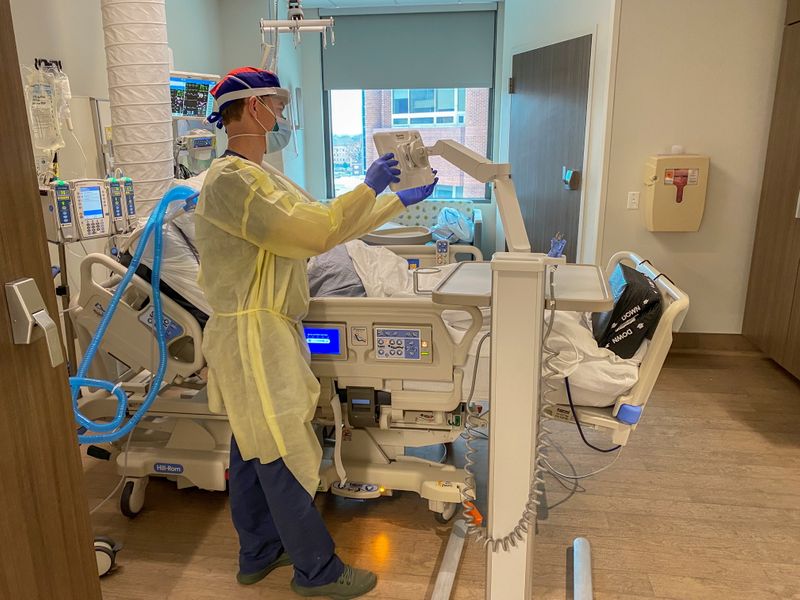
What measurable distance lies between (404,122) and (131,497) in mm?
4861

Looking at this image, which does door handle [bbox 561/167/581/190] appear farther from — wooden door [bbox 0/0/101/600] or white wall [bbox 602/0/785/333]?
wooden door [bbox 0/0/101/600]

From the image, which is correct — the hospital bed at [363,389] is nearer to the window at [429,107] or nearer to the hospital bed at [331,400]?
the hospital bed at [331,400]

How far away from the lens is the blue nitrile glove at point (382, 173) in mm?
1762

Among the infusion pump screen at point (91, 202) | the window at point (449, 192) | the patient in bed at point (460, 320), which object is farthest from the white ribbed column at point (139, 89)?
the window at point (449, 192)

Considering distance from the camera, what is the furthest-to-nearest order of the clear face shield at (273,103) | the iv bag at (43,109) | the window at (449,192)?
the window at (449,192)
the iv bag at (43,109)
the clear face shield at (273,103)

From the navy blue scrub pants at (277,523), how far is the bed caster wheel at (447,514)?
454 millimetres

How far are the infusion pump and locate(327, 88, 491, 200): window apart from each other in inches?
150

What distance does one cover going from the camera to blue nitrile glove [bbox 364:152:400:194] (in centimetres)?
176

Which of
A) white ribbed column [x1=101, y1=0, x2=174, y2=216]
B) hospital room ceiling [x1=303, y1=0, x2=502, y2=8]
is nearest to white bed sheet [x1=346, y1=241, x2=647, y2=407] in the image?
white ribbed column [x1=101, y1=0, x2=174, y2=216]

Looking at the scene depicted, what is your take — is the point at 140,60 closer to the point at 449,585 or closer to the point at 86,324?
the point at 86,324

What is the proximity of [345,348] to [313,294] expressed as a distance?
1.39 ft

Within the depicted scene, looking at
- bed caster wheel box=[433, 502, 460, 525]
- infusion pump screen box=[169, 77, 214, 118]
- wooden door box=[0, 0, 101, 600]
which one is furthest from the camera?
infusion pump screen box=[169, 77, 214, 118]

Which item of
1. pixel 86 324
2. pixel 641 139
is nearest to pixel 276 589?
pixel 86 324

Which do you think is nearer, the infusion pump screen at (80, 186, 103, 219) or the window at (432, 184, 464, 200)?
the infusion pump screen at (80, 186, 103, 219)
